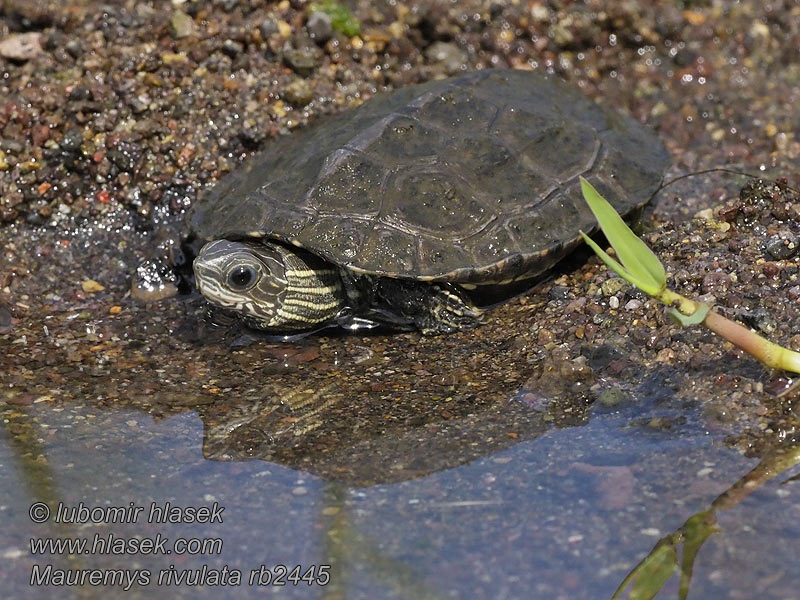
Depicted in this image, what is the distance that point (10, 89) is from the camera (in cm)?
528

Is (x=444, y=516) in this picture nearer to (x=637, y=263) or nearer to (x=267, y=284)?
(x=637, y=263)

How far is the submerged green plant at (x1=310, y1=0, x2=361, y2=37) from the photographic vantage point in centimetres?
577

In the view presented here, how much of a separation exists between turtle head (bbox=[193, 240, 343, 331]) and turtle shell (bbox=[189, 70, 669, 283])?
141 millimetres

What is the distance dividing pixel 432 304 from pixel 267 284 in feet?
2.51

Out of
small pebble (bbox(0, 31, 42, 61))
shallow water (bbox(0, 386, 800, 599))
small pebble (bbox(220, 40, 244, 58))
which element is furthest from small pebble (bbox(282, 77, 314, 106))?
shallow water (bbox(0, 386, 800, 599))

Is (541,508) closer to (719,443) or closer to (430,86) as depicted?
(719,443)

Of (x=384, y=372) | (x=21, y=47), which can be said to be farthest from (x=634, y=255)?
(x=21, y=47)

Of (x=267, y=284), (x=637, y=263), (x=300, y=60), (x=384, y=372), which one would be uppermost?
(x=637, y=263)

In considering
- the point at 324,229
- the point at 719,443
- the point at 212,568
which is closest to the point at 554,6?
the point at 324,229

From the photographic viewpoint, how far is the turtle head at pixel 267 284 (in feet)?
13.7

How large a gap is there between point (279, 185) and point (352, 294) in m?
0.63

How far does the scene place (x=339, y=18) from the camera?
5.79 m

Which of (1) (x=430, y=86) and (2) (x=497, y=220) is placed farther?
(1) (x=430, y=86)

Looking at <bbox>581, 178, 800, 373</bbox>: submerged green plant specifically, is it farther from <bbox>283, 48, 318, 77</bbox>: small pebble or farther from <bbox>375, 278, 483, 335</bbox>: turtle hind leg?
<bbox>283, 48, 318, 77</bbox>: small pebble
